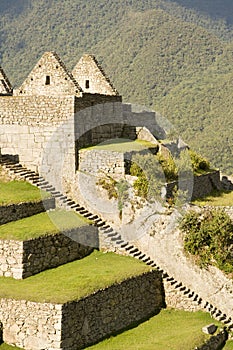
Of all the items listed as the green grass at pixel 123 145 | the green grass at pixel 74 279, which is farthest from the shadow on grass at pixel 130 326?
the green grass at pixel 123 145

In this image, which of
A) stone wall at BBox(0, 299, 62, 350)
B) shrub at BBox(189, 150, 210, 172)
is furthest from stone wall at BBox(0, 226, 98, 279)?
shrub at BBox(189, 150, 210, 172)

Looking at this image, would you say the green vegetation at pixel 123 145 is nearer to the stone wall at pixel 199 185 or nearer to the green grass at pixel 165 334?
the stone wall at pixel 199 185

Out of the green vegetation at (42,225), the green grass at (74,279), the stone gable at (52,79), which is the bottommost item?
the green grass at (74,279)

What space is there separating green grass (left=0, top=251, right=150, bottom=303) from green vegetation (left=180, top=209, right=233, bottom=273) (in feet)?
5.21

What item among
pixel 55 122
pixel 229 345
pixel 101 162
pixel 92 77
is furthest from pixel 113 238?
pixel 92 77

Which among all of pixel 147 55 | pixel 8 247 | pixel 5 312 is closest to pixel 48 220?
pixel 8 247

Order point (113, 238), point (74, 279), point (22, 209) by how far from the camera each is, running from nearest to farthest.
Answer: point (74, 279), point (22, 209), point (113, 238)

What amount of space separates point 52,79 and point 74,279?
31.7 ft

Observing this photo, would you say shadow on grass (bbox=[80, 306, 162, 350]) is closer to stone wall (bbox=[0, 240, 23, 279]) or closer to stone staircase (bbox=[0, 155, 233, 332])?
stone staircase (bbox=[0, 155, 233, 332])

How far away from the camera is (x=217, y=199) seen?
26.1 m

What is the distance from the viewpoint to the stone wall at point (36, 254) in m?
18.7

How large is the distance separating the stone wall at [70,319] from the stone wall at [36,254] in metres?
1.56

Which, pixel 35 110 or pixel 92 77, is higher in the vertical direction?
pixel 92 77

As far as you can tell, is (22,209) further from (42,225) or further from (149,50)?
(149,50)
